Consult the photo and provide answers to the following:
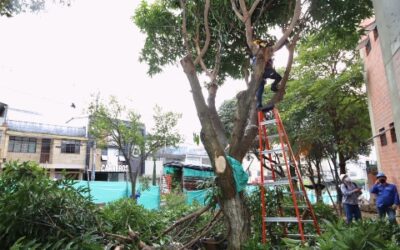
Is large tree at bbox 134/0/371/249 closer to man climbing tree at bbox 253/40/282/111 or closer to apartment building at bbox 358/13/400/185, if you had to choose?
man climbing tree at bbox 253/40/282/111

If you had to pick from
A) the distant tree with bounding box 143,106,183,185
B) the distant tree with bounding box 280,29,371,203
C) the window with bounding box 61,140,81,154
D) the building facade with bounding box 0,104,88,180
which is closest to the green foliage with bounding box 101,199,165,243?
the distant tree with bounding box 280,29,371,203

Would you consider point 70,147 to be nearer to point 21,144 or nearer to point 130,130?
point 21,144

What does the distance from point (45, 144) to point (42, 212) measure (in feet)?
77.9

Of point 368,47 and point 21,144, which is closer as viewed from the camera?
point 368,47

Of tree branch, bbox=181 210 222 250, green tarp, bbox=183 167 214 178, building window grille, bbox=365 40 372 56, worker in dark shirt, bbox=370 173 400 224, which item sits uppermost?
building window grille, bbox=365 40 372 56

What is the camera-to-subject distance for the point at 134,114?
1966 cm

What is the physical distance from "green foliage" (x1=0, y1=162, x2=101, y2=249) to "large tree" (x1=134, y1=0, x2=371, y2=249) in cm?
195

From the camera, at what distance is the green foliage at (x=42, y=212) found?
3877 mm


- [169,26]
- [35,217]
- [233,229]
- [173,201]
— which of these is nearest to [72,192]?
[35,217]

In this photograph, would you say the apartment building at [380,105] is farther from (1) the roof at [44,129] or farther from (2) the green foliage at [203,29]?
(1) the roof at [44,129]

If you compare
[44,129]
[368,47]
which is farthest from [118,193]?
[44,129]

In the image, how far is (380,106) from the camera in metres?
9.47

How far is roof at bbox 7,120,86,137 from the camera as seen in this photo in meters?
24.0

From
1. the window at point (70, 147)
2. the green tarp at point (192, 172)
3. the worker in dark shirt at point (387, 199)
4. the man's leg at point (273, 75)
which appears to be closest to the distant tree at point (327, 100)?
the worker in dark shirt at point (387, 199)
